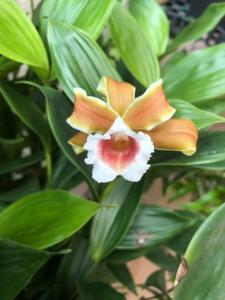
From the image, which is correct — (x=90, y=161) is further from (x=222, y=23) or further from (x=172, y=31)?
(x=222, y=23)

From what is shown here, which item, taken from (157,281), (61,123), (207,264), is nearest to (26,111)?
(61,123)

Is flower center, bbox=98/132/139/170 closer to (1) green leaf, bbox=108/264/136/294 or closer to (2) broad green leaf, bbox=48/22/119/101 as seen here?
(2) broad green leaf, bbox=48/22/119/101

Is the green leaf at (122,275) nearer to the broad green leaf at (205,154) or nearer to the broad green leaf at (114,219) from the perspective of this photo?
the broad green leaf at (114,219)

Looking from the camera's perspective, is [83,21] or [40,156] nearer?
[83,21]

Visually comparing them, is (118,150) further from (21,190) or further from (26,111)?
(21,190)

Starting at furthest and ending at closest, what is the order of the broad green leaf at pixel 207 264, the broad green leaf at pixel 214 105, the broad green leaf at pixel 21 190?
1. the broad green leaf at pixel 21 190
2. the broad green leaf at pixel 214 105
3. the broad green leaf at pixel 207 264

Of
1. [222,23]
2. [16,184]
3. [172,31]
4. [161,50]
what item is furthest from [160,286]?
[222,23]

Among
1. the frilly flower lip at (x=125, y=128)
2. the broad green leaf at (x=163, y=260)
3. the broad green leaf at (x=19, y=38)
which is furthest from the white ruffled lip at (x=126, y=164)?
the broad green leaf at (x=163, y=260)
